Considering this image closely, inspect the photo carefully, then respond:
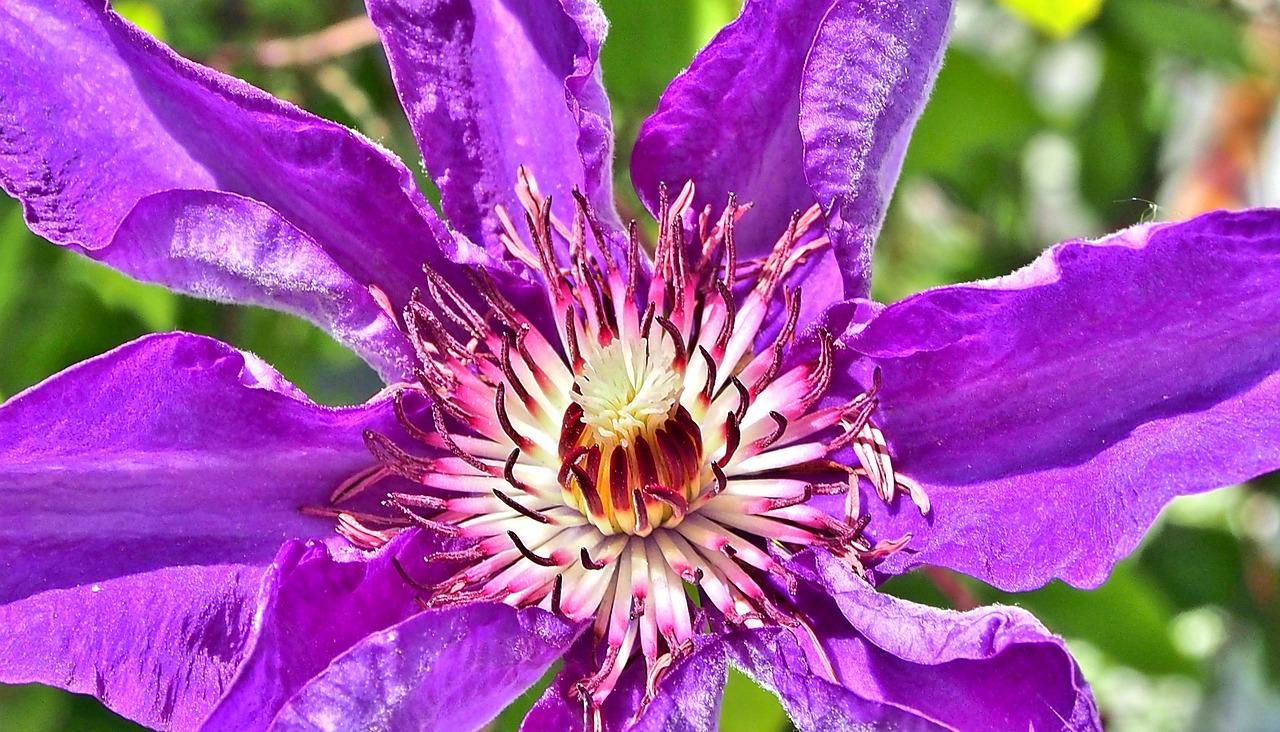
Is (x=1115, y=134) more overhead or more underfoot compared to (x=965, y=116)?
more underfoot

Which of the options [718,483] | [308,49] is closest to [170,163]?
[718,483]

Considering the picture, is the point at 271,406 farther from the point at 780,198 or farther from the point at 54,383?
the point at 780,198

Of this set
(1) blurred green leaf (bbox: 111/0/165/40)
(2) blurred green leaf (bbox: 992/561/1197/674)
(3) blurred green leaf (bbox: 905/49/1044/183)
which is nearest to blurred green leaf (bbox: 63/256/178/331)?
(1) blurred green leaf (bbox: 111/0/165/40)

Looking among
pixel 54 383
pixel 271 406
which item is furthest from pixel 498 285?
pixel 54 383

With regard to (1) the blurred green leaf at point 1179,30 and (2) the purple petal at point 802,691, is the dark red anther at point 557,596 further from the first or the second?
(1) the blurred green leaf at point 1179,30

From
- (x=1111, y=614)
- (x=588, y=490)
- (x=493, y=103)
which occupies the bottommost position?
(x=1111, y=614)

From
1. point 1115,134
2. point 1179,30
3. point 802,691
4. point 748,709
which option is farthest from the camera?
point 1115,134

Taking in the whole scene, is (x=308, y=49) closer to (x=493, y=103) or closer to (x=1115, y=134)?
(x=493, y=103)
